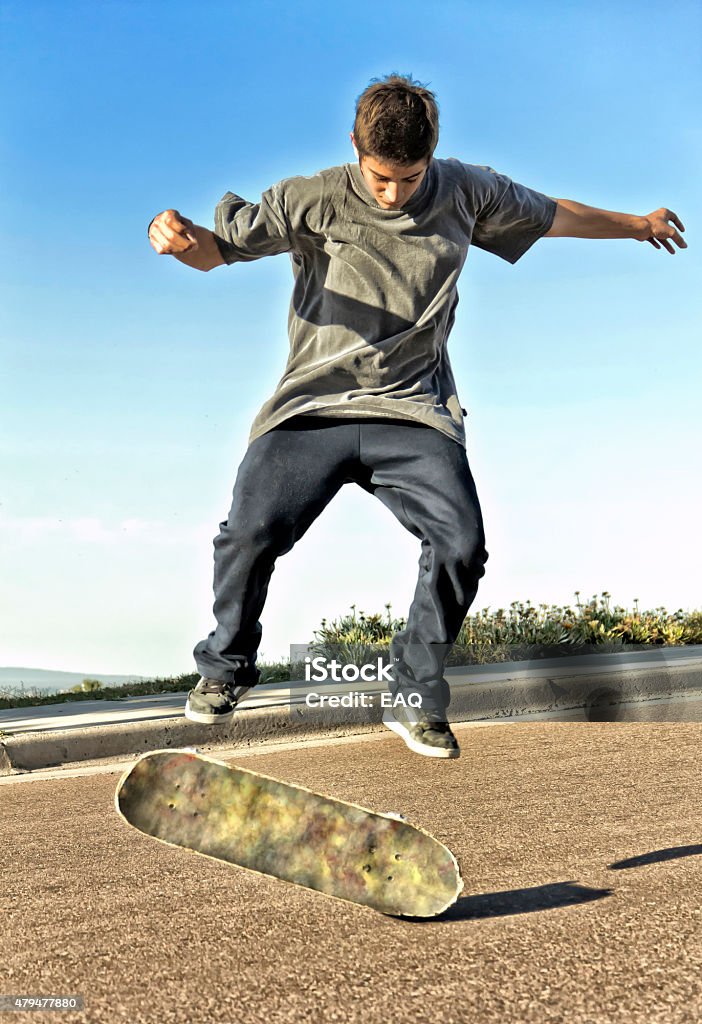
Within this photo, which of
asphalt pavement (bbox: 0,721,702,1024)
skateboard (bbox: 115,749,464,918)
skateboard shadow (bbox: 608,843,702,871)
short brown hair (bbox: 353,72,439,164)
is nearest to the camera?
asphalt pavement (bbox: 0,721,702,1024)

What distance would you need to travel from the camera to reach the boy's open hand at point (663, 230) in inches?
176

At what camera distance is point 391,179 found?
11.9 ft

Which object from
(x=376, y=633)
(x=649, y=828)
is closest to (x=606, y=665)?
(x=376, y=633)

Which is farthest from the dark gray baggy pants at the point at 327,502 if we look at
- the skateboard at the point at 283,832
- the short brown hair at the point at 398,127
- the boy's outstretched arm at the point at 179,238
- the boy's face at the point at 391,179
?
the short brown hair at the point at 398,127

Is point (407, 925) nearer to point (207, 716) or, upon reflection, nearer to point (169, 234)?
point (207, 716)

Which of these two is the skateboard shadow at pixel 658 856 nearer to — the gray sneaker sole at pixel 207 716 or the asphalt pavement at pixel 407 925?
the asphalt pavement at pixel 407 925

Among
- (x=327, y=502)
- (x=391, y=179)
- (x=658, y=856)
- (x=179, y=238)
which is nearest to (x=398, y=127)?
(x=391, y=179)

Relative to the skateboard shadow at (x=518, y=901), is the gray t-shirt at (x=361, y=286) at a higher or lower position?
higher

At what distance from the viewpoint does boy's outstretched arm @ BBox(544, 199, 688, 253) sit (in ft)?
14.3

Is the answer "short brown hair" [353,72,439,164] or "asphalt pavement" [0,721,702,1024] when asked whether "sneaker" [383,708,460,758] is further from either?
"short brown hair" [353,72,439,164]

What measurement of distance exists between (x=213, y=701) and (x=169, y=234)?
1.62 meters

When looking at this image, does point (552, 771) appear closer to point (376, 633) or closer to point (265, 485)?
point (265, 485)

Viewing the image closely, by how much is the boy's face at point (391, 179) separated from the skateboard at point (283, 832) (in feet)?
6.65

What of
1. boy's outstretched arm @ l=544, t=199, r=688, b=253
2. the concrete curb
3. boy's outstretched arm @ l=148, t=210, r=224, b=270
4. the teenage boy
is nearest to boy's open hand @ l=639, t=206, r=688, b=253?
boy's outstretched arm @ l=544, t=199, r=688, b=253
